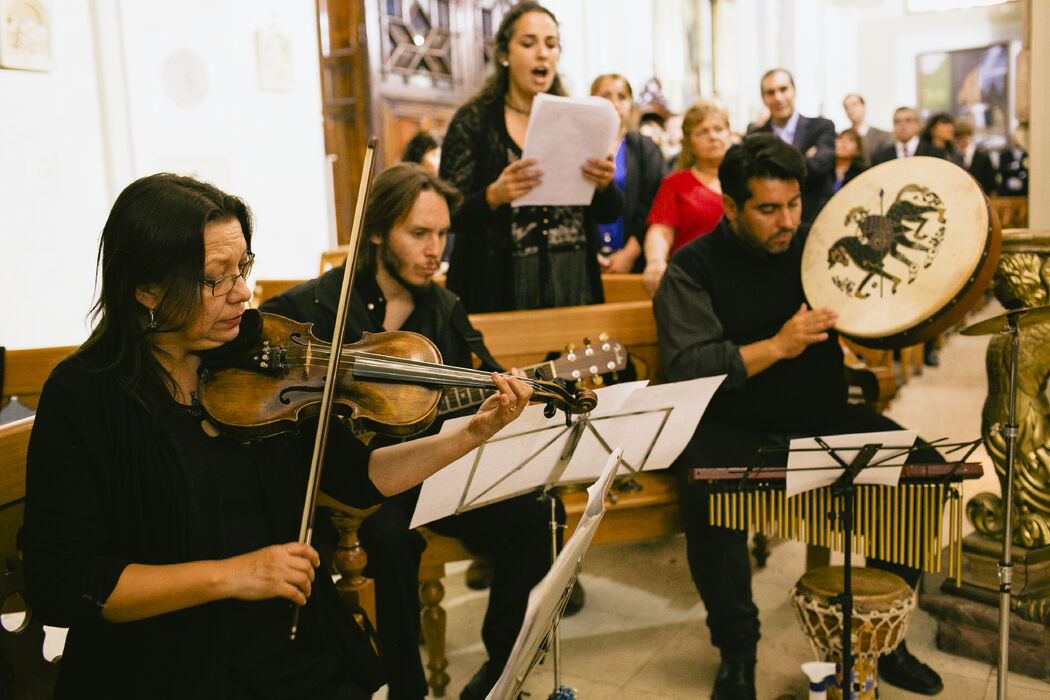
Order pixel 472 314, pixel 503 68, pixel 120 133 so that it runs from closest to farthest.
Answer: pixel 472 314 < pixel 503 68 < pixel 120 133

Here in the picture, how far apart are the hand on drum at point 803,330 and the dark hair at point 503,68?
50.5 inches

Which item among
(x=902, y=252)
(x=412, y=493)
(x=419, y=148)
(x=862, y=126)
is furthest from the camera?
(x=862, y=126)

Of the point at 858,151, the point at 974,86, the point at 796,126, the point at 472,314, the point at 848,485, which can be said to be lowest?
the point at 848,485

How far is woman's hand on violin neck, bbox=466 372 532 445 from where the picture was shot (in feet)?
5.61

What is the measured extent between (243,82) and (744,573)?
17.0 ft

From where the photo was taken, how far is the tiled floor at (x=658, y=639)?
270 centimetres

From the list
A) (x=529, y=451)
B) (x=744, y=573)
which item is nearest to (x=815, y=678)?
(x=744, y=573)

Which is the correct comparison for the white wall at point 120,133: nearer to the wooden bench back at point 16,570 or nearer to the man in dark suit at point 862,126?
the wooden bench back at point 16,570

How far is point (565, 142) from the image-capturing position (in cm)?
289

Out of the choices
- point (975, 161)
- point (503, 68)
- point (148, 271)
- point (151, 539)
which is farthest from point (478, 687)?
point (975, 161)

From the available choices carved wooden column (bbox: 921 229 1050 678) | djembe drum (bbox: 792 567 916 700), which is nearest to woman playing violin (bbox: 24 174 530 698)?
djembe drum (bbox: 792 567 916 700)

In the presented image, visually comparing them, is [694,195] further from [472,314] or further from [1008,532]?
[1008,532]

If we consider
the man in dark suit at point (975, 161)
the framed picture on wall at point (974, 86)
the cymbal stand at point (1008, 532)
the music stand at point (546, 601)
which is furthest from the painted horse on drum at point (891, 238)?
the framed picture on wall at point (974, 86)

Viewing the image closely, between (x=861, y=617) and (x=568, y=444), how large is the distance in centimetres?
95
